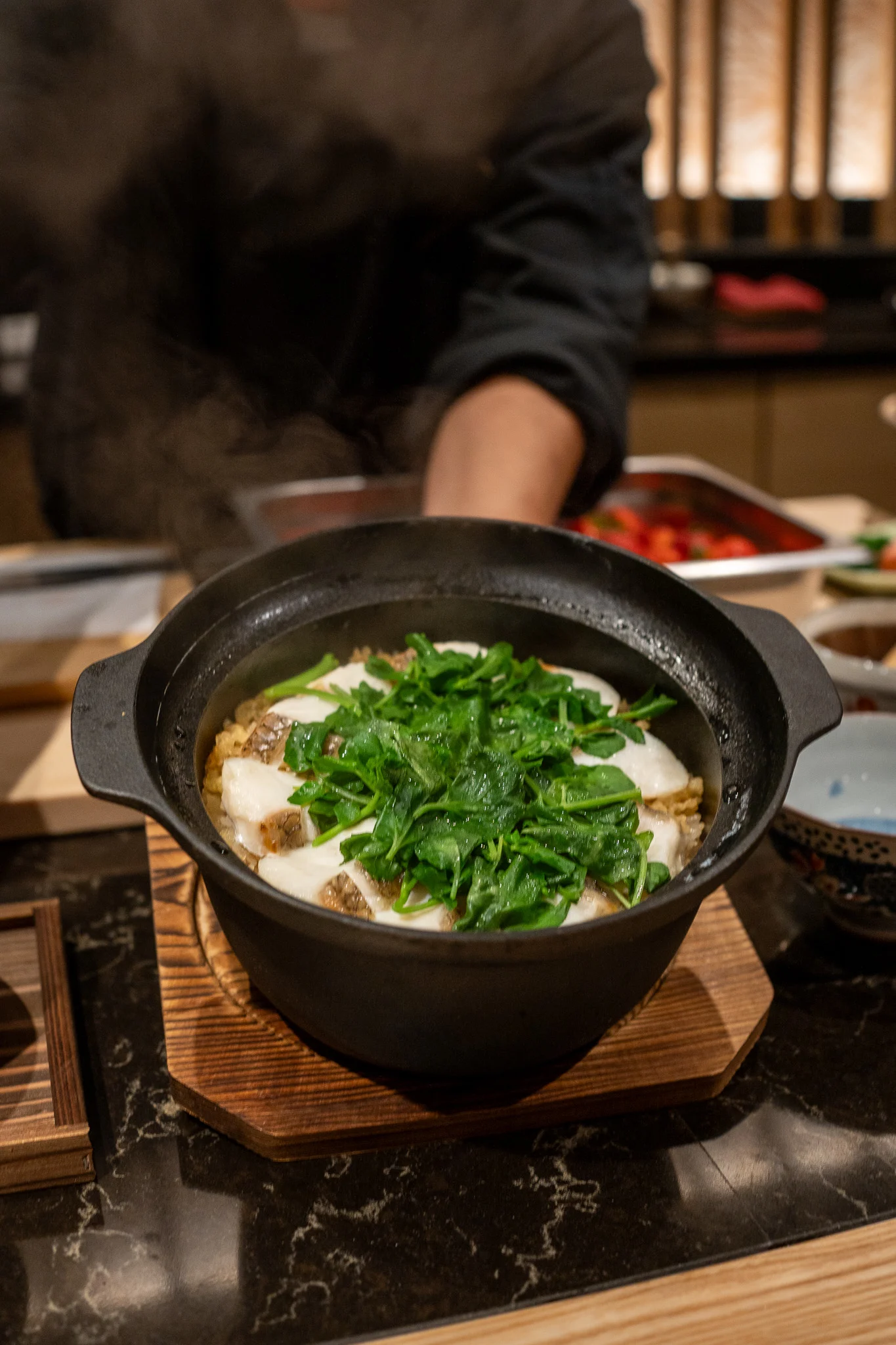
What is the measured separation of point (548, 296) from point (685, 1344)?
203cm

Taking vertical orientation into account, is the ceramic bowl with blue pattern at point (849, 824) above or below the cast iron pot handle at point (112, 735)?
below

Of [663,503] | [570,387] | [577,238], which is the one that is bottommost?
[663,503]

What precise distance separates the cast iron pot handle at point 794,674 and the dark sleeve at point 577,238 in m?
1.09

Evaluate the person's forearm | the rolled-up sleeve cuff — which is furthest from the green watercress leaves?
the rolled-up sleeve cuff

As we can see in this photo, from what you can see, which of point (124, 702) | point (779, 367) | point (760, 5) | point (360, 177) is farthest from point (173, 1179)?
point (760, 5)

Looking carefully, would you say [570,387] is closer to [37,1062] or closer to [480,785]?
[480,785]

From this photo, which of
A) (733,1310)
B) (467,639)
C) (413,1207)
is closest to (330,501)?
(467,639)

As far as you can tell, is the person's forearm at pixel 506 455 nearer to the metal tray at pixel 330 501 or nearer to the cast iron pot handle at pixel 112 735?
the metal tray at pixel 330 501

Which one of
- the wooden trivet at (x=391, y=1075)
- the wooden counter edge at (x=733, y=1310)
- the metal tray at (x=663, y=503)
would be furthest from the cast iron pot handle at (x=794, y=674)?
the metal tray at (x=663, y=503)

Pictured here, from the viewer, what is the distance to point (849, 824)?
1573 mm

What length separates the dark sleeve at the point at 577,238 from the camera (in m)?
2.33

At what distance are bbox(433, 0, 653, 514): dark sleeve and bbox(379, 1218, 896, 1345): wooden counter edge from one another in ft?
5.51

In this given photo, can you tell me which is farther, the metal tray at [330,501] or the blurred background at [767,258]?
the blurred background at [767,258]

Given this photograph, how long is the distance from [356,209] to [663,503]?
1194 millimetres
